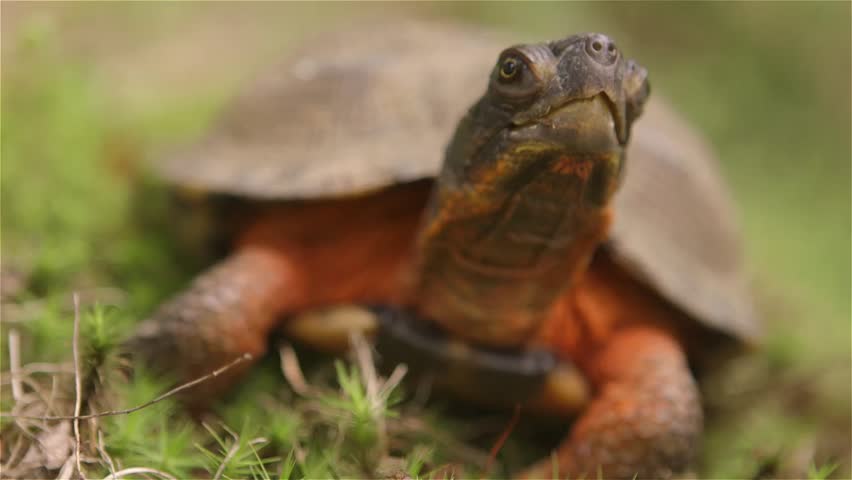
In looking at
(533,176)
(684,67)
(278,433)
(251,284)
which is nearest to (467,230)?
(533,176)

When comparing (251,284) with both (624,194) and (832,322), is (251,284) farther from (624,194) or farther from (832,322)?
(832,322)

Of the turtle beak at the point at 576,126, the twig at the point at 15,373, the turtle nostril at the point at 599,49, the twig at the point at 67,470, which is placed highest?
the turtle nostril at the point at 599,49

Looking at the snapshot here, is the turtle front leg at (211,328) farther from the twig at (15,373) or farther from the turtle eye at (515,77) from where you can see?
the turtle eye at (515,77)

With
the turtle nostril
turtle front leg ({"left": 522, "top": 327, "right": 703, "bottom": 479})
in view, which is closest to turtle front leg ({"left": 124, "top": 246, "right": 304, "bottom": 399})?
turtle front leg ({"left": 522, "top": 327, "right": 703, "bottom": 479})

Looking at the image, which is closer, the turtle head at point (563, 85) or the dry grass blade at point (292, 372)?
the turtle head at point (563, 85)

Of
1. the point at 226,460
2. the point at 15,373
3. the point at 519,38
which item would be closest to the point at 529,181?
the point at 226,460

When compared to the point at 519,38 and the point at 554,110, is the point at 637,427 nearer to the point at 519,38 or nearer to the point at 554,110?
the point at 554,110

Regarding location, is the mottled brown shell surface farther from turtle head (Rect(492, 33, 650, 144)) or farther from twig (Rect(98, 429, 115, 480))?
twig (Rect(98, 429, 115, 480))

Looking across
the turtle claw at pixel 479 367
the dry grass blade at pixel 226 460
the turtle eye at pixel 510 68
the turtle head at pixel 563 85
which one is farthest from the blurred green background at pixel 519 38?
the turtle eye at pixel 510 68
